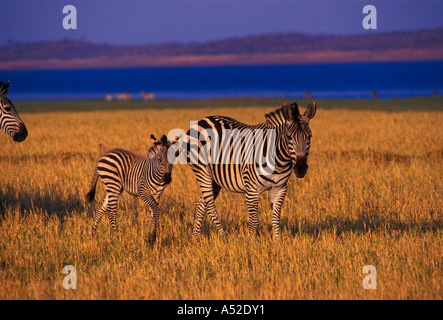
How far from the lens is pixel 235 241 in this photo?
9086mm

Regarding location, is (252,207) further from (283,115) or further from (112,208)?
(112,208)

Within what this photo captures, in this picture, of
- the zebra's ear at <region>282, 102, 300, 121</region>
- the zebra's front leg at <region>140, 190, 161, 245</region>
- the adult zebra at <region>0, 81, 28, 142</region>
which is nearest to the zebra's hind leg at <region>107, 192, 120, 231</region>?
the zebra's front leg at <region>140, 190, 161, 245</region>

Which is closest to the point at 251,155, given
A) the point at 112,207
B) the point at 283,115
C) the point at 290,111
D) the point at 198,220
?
the point at 283,115

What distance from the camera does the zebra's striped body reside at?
877cm

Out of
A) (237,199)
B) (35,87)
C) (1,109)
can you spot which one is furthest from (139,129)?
(35,87)

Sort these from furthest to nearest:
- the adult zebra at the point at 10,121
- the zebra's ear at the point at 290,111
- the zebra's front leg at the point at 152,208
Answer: the adult zebra at the point at 10,121
the zebra's front leg at the point at 152,208
the zebra's ear at the point at 290,111

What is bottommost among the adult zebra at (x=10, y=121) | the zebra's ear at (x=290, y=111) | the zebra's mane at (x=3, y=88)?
the zebra's ear at (x=290, y=111)

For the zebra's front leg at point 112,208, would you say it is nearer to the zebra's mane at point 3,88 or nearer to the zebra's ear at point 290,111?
the zebra's mane at point 3,88

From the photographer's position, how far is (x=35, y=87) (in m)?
196

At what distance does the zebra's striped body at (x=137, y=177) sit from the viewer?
8766 millimetres

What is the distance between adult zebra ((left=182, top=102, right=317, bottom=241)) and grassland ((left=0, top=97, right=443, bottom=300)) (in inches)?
29.6

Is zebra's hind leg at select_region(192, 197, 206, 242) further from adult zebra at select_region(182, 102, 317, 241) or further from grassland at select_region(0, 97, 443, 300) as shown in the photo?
grassland at select_region(0, 97, 443, 300)

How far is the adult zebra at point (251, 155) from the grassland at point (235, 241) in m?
0.75

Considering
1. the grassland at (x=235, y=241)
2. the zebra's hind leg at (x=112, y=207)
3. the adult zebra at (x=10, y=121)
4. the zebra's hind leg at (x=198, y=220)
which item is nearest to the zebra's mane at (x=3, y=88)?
the adult zebra at (x=10, y=121)
